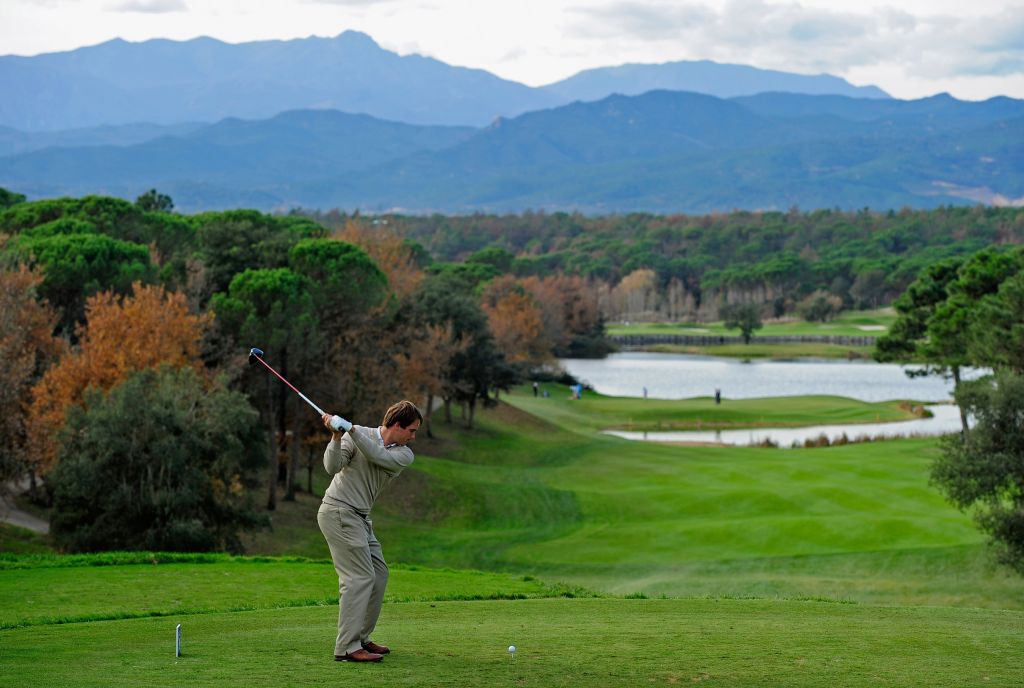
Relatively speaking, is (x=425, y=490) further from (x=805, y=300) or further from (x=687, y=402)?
(x=805, y=300)

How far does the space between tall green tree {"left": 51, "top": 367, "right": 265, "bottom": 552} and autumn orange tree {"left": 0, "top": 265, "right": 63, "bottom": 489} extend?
4.79 feet

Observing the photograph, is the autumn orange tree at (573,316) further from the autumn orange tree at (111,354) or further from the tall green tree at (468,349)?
the autumn orange tree at (111,354)

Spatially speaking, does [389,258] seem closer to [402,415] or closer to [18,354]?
[18,354]

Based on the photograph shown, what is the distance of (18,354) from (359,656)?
28.4 m

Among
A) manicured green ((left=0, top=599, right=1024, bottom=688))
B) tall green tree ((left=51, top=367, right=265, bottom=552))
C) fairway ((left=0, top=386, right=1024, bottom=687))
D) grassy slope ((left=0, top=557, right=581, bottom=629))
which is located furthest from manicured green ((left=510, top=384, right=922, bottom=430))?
manicured green ((left=0, top=599, right=1024, bottom=688))

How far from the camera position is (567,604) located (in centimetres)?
1817

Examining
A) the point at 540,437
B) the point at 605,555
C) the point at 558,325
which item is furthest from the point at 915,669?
the point at 558,325

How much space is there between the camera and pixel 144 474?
3225 centimetres

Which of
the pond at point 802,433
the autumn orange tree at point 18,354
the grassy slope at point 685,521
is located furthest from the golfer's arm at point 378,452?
the pond at point 802,433

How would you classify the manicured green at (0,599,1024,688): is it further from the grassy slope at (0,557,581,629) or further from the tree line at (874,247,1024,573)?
the tree line at (874,247,1024,573)

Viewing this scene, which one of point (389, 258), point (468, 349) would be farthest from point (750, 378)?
point (468, 349)

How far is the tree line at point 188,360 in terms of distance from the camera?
31.9 m

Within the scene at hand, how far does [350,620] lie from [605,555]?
26.7 meters

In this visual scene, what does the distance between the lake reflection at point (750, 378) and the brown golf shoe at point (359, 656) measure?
84.6 m
